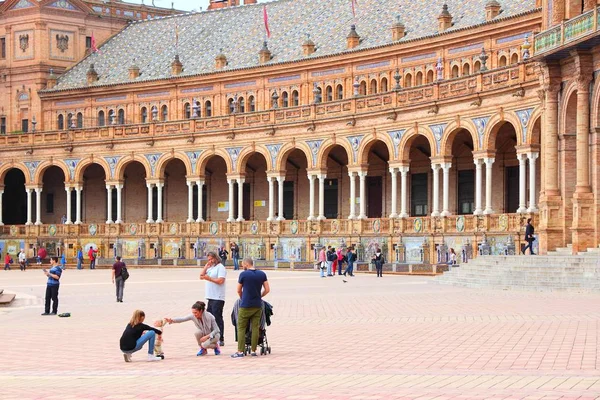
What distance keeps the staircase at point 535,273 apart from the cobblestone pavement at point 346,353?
178 cm

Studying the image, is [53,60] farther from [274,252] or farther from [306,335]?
[306,335]

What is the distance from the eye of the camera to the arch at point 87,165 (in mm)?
80438

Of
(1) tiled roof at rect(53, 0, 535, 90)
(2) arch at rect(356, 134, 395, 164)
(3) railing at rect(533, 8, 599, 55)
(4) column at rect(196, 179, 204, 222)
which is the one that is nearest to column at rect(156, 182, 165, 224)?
(4) column at rect(196, 179, 204, 222)

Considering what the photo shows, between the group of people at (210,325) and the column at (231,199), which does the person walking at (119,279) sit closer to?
the group of people at (210,325)

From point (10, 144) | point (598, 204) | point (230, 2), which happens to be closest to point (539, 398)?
point (598, 204)

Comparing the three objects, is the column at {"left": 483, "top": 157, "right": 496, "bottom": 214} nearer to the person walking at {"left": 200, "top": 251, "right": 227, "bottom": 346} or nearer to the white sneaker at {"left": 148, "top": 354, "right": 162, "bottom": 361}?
the person walking at {"left": 200, "top": 251, "right": 227, "bottom": 346}

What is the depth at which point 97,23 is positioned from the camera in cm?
9419

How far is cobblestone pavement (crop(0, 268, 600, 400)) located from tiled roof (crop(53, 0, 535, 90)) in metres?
36.5

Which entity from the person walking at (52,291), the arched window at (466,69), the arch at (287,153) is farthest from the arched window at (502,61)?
the person walking at (52,291)

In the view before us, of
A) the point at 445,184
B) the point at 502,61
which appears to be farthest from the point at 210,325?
the point at 502,61

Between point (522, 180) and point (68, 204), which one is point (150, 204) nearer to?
point (68, 204)

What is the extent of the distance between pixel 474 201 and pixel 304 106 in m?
11.9

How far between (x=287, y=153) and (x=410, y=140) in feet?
35.4

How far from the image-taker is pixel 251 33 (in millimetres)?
84562
